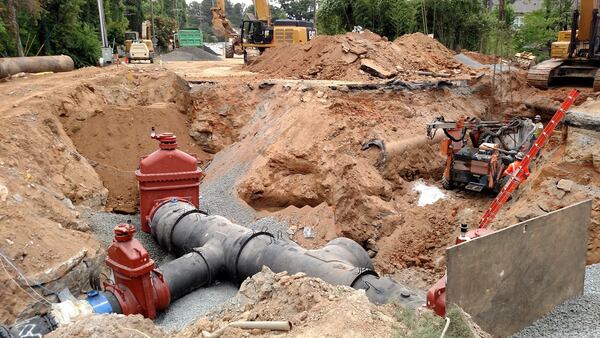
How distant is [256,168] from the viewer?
10703 mm

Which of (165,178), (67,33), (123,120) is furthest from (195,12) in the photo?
(165,178)

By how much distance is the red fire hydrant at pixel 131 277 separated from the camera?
603cm

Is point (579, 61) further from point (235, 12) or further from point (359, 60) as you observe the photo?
point (235, 12)

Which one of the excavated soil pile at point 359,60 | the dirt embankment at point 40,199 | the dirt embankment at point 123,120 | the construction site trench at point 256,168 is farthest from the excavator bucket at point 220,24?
the dirt embankment at point 40,199

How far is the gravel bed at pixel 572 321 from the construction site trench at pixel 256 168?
7.60 ft

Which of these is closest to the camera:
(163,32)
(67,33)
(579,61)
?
(579,61)

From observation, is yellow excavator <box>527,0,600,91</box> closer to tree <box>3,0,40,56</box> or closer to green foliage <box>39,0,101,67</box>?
tree <box>3,0,40,56</box>

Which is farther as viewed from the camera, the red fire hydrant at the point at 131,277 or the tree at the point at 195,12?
the tree at the point at 195,12

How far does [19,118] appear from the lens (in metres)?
9.58

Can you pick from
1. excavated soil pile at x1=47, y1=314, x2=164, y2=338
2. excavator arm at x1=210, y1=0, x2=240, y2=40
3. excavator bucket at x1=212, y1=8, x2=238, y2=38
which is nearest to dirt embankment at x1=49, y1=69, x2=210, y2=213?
excavated soil pile at x1=47, y1=314, x2=164, y2=338

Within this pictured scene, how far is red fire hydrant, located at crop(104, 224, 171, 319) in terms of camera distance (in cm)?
603

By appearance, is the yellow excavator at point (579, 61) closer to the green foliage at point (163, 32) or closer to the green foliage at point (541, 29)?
the green foliage at point (541, 29)

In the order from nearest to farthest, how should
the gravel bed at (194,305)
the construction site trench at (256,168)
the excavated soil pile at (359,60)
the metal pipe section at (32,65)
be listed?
the gravel bed at (194,305), the construction site trench at (256,168), the metal pipe section at (32,65), the excavated soil pile at (359,60)

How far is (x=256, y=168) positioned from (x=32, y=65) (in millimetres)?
10296
